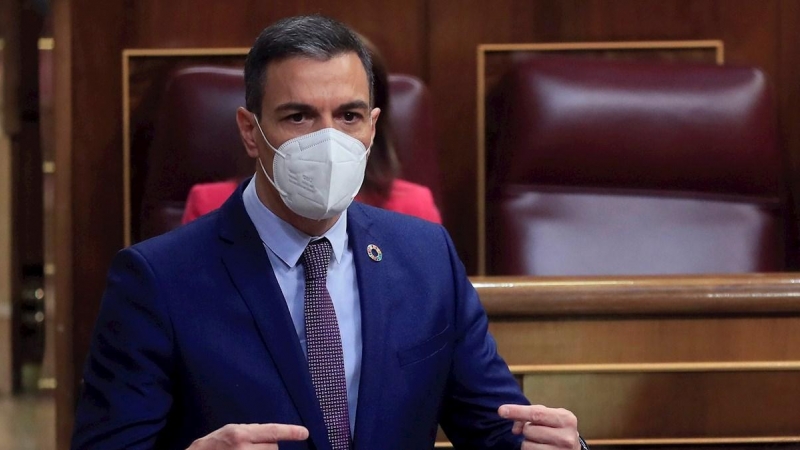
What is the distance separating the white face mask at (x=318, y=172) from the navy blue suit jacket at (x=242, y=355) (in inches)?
1.6

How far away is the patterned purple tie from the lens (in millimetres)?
781

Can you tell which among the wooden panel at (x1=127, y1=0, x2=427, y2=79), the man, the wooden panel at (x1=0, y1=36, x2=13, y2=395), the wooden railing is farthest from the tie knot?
the wooden panel at (x1=0, y1=36, x2=13, y2=395)

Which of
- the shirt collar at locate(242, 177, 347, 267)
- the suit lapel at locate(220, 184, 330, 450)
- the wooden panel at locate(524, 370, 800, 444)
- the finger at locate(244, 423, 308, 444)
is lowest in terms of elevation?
the wooden panel at locate(524, 370, 800, 444)

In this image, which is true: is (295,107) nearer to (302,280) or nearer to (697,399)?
(302,280)

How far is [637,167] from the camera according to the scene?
1461mm

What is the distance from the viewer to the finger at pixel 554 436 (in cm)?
75

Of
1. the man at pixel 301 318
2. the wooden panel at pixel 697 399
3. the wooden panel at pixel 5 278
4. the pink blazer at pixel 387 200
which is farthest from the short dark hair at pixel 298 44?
the wooden panel at pixel 5 278

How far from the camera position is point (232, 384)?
76 centimetres

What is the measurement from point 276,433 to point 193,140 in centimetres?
77

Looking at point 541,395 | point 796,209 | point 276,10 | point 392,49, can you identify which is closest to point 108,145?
point 276,10

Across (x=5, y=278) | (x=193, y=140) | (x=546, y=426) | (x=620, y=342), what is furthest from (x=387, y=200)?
(x=5, y=278)

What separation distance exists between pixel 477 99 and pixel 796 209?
45cm

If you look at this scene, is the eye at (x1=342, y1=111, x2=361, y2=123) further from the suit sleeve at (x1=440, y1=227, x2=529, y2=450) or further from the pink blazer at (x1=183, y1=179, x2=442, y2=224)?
the pink blazer at (x1=183, y1=179, x2=442, y2=224)

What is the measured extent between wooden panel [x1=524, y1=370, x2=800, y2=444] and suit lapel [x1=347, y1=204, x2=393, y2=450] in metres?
0.25
